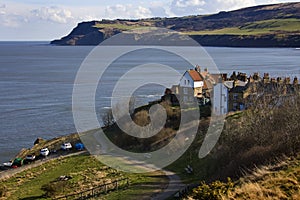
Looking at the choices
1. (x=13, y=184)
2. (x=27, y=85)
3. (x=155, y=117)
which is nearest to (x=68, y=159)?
(x=13, y=184)

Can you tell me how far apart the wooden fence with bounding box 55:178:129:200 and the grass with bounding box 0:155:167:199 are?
571 millimetres

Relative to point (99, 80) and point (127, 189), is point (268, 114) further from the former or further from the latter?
point (99, 80)

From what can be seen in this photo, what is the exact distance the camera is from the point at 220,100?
4488 centimetres

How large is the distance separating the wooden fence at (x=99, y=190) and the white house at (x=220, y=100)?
2006 cm

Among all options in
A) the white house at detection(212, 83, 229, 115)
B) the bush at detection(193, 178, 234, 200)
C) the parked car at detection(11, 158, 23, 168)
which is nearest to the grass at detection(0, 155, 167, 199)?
the parked car at detection(11, 158, 23, 168)

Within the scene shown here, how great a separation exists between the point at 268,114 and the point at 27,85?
74.6 m

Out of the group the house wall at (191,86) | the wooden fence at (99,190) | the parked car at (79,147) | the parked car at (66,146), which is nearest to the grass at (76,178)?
the wooden fence at (99,190)

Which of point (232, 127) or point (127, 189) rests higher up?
point (232, 127)

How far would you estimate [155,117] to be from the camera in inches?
1670

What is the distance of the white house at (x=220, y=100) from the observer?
44.7m

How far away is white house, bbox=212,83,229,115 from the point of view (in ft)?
147

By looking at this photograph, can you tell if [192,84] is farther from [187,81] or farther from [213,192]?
[213,192]

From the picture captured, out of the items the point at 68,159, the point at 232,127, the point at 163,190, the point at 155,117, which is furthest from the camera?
the point at 155,117

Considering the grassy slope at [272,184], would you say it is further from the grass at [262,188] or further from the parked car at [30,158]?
the parked car at [30,158]
